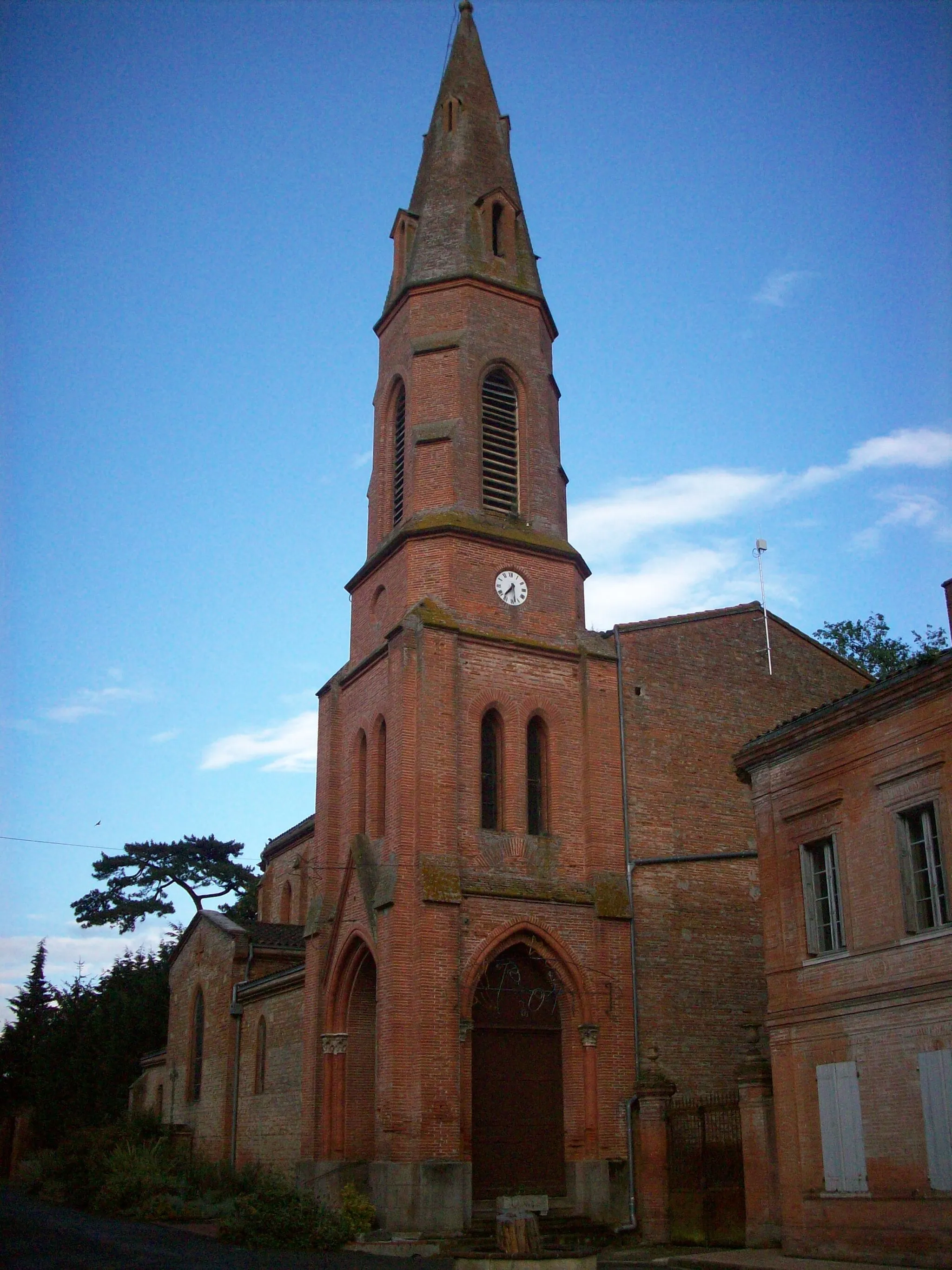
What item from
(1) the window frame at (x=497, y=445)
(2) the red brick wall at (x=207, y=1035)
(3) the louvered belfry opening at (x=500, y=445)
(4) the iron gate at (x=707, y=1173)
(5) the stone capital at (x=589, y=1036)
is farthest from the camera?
(2) the red brick wall at (x=207, y=1035)

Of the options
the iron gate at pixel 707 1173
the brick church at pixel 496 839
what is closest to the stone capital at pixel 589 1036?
the brick church at pixel 496 839

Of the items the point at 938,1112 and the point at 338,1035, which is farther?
the point at 338,1035

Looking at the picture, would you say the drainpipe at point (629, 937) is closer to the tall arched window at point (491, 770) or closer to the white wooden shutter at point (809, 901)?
the tall arched window at point (491, 770)

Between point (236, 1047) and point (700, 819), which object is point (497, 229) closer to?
point (700, 819)

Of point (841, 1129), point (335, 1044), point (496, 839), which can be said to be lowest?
point (841, 1129)

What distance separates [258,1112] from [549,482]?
52.8ft

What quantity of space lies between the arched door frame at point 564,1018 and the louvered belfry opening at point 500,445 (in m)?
9.48

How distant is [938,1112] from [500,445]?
1713 cm

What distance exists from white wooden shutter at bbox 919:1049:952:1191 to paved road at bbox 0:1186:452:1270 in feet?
23.6

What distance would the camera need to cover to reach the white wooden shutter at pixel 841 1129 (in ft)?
54.8

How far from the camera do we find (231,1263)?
1708 cm

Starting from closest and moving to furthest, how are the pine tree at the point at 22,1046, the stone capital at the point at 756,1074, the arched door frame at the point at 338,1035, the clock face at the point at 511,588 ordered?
the stone capital at the point at 756,1074 < the arched door frame at the point at 338,1035 < the clock face at the point at 511,588 < the pine tree at the point at 22,1046

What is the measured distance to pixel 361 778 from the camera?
26.2 m

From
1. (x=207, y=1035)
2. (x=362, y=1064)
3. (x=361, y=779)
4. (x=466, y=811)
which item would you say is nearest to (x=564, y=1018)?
(x=362, y=1064)
